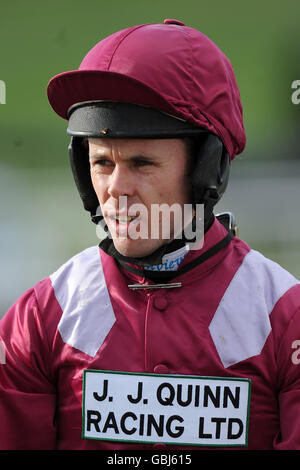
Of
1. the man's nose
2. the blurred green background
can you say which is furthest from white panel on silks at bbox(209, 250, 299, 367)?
the blurred green background

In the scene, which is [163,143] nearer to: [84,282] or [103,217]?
[103,217]

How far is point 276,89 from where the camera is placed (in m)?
6.48

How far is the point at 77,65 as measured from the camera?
20.8 feet

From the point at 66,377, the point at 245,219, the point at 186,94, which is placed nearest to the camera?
the point at 186,94

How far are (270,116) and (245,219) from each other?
3.36 feet

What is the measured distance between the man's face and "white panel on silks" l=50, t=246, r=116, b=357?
0.64 ft

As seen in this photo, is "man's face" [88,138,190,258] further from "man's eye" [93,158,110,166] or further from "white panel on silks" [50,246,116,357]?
"white panel on silks" [50,246,116,357]

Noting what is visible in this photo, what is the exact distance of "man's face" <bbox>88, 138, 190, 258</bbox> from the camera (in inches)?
77.0

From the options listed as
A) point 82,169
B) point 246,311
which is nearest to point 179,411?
point 246,311

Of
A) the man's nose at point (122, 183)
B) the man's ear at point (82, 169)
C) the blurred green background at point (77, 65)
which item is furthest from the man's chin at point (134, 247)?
the blurred green background at point (77, 65)

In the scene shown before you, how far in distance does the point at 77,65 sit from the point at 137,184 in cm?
463

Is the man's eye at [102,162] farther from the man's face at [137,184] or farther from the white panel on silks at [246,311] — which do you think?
the white panel on silks at [246,311]

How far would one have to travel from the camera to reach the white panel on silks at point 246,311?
203cm
